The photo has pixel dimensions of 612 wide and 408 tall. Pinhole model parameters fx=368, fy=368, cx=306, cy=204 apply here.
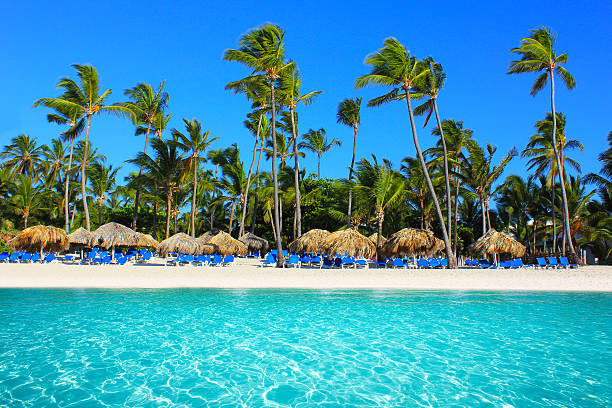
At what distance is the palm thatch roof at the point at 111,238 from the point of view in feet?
67.5

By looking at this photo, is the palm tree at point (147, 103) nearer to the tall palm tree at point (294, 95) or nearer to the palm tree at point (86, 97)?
the palm tree at point (86, 97)

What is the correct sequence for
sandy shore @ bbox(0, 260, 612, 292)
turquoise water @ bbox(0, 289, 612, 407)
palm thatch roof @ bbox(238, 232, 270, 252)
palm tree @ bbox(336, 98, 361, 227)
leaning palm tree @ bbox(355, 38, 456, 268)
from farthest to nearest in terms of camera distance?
palm tree @ bbox(336, 98, 361, 227)
palm thatch roof @ bbox(238, 232, 270, 252)
leaning palm tree @ bbox(355, 38, 456, 268)
sandy shore @ bbox(0, 260, 612, 292)
turquoise water @ bbox(0, 289, 612, 407)

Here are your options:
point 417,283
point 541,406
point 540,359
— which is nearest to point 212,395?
point 541,406

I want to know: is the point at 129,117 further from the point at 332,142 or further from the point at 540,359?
the point at 540,359

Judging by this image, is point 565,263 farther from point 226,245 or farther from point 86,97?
point 86,97

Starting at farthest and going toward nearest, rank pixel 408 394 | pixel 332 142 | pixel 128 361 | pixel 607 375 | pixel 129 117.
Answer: pixel 332 142 → pixel 129 117 → pixel 128 361 → pixel 607 375 → pixel 408 394

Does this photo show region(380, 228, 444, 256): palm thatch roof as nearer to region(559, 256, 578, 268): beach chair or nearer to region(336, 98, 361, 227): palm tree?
region(559, 256, 578, 268): beach chair

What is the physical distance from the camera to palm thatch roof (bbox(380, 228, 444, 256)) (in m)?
19.5

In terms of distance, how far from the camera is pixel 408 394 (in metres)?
3.94

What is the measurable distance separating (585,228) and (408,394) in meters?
27.7

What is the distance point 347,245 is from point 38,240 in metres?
Result: 16.7

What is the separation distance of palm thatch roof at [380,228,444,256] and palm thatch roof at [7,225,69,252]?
1834 cm

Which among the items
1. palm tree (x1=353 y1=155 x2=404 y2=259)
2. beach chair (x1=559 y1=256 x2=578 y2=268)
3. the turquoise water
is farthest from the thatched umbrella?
beach chair (x1=559 y1=256 x2=578 y2=268)

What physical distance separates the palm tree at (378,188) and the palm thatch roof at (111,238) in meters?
13.2
